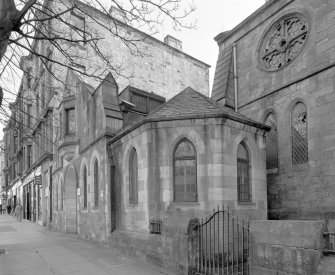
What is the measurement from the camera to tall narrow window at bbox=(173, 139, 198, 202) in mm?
10023

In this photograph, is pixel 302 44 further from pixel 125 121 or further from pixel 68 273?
pixel 68 273

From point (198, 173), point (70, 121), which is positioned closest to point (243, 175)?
point (198, 173)

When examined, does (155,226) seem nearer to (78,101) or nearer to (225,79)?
(225,79)

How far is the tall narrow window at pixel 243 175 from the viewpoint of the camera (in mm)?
10617

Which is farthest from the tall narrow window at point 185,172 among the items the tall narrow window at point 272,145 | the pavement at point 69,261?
the tall narrow window at point 272,145

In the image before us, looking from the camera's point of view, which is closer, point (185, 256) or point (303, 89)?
point (185, 256)

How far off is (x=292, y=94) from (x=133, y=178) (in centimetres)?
665

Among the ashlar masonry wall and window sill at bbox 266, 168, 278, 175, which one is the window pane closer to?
the ashlar masonry wall

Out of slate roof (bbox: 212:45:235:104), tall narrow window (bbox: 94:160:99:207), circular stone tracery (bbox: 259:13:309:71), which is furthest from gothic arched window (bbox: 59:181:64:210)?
circular stone tracery (bbox: 259:13:309:71)

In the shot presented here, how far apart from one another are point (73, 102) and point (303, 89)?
11.8 m

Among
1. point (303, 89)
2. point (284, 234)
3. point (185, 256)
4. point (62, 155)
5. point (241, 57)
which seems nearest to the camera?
point (284, 234)

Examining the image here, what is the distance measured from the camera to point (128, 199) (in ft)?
38.6

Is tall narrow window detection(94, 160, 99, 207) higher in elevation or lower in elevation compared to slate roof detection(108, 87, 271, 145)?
lower

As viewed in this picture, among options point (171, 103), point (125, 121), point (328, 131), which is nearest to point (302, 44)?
point (328, 131)
